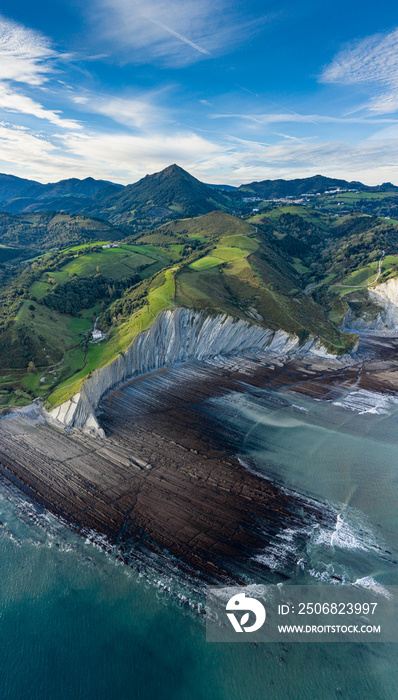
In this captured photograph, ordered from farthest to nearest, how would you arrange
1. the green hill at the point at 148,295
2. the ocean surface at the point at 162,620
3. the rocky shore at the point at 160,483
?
the green hill at the point at 148,295 < the rocky shore at the point at 160,483 < the ocean surface at the point at 162,620

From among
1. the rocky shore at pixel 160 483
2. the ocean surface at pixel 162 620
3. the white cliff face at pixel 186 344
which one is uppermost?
the white cliff face at pixel 186 344

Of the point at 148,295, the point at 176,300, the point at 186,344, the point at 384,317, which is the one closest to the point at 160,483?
the point at 186,344

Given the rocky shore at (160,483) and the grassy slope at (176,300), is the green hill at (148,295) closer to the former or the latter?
the grassy slope at (176,300)

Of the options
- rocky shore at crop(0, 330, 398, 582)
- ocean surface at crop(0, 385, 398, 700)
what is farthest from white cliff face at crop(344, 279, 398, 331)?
ocean surface at crop(0, 385, 398, 700)

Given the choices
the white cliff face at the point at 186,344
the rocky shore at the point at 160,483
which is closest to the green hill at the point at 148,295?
the white cliff face at the point at 186,344

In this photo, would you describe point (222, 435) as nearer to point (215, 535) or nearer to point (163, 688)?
point (215, 535)

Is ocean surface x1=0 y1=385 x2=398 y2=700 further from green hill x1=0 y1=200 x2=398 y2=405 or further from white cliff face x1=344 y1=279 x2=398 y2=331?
white cliff face x1=344 y1=279 x2=398 y2=331
